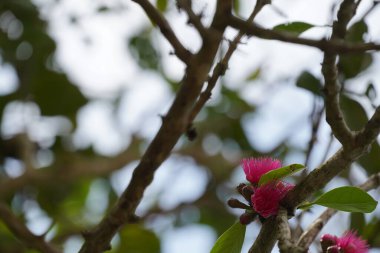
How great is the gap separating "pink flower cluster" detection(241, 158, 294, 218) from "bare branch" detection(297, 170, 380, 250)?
0.24ft

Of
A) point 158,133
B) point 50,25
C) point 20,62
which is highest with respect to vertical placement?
point 50,25

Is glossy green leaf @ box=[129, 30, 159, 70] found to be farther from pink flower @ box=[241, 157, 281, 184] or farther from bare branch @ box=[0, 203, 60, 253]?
pink flower @ box=[241, 157, 281, 184]

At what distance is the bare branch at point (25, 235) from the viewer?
0.95 m

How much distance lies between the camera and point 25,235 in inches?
38.3

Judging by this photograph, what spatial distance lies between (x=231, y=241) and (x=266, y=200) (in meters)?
0.09

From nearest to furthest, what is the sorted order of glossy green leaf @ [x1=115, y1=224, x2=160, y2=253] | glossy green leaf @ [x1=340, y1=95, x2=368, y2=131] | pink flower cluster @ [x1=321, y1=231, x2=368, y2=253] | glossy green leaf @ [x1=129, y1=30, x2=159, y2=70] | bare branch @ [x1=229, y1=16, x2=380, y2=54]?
bare branch @ [x1=229, y1=16, x2=380, y2=54] < pink flower cluster @ [x1=321, y1=231, x2=368, y2=253] < glossy green leaf @ [x1=340, y1=95, x2=368, y2=131] < glossy green leaf @ [x1=115, y1=224, x2=160, y2=253] < glossy green leaf @ [x1=129, y1=30, x2=159, y2=70]

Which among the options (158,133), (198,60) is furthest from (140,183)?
(198,60)

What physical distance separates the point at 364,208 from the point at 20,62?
1.45m

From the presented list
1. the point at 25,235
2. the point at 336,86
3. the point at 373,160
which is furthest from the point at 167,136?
the point at 373,160

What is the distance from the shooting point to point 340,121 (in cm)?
73

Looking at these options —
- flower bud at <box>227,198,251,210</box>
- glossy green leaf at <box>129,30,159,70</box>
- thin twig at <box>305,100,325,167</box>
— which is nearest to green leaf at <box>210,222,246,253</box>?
flower bud at <box>227,198,251,210</box>

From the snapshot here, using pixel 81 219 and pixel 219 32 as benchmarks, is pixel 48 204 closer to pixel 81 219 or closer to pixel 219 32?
pixel 81 219

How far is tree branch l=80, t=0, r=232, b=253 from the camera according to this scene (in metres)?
0.67

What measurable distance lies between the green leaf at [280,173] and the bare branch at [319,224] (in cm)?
10
